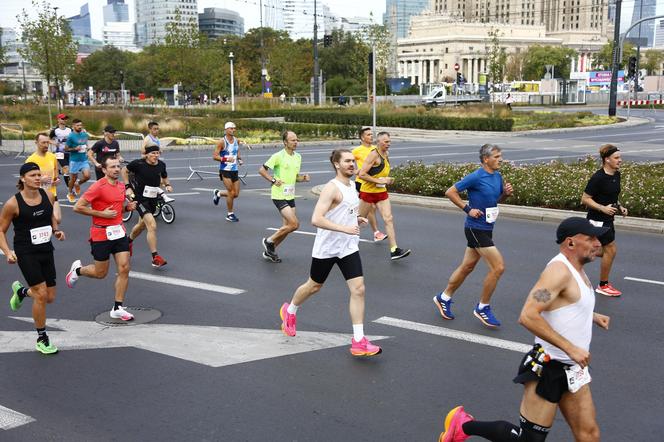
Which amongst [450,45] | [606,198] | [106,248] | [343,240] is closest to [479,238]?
[343,240]

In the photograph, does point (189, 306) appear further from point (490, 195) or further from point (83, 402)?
point (490, 195)

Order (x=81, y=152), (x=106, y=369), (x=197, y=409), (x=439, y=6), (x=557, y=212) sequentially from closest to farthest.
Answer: (x=197, y=409), (x=106, y=369), (x=557, y=212), (x=81, y=152), (x=439, y=6)

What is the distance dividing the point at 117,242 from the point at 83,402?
7.77 feet

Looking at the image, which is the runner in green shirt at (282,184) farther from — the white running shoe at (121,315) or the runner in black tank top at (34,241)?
the runner in black tank top at (34,241)

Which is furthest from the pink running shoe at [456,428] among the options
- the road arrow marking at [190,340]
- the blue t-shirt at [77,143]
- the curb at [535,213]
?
the blue t-shirt at [77,143]

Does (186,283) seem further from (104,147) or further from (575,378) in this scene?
(104,147)

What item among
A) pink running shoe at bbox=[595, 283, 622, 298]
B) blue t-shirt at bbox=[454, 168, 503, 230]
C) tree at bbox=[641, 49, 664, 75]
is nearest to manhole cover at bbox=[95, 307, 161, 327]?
blue t-shirt at bbox=[454, 168, 503, 230]

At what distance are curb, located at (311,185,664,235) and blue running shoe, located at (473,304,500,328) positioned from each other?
21.7 ft

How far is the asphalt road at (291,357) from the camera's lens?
5449 millimetres

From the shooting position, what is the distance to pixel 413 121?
44531 mm

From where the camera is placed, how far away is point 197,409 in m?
5.66

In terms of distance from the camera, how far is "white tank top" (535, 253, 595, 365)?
13.7 ft

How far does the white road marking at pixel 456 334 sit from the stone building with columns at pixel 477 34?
420 ft

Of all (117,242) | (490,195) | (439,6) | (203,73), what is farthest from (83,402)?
(439,6)
